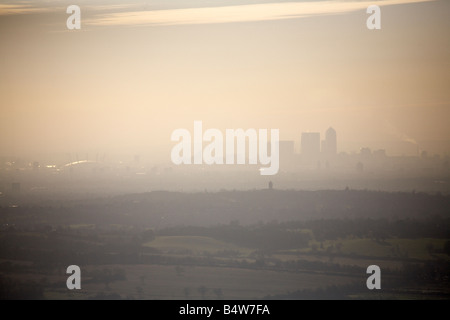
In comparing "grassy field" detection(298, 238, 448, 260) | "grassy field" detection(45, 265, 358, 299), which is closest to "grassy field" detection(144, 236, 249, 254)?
"grassy field" detection(45, 265, 358, 299)

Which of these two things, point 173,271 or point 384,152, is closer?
point 173,271

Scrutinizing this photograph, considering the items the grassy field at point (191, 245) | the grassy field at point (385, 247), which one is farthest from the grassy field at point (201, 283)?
the grassy field at point (385, 247)

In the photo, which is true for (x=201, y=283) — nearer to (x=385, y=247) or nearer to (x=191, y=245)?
(x=191, y=245)

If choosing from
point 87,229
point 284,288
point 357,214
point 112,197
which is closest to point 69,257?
point 87,229

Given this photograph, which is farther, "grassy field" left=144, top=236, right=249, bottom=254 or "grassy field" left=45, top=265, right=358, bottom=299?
"grassy field" left=144, top=236, right=249, bottom=254

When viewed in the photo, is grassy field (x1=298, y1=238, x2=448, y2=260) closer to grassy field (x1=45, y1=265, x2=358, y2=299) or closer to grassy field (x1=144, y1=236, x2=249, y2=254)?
grassy field (x1=45, y1=265, x2=358, y2=299)

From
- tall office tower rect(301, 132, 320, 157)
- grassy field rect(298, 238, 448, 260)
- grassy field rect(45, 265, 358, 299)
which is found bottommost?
grassy field rect(45, 265, 358, 299)

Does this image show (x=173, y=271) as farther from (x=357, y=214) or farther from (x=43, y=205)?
(x=357, y=214)

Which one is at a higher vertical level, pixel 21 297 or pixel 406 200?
pixel 406 200

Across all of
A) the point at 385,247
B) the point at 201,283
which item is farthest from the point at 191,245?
the point at 385,247

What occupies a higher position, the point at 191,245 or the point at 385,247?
the point at 191,245

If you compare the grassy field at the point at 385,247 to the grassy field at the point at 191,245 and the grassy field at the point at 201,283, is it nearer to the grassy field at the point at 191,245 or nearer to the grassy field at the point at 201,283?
the grassy field at the point at 201,283
